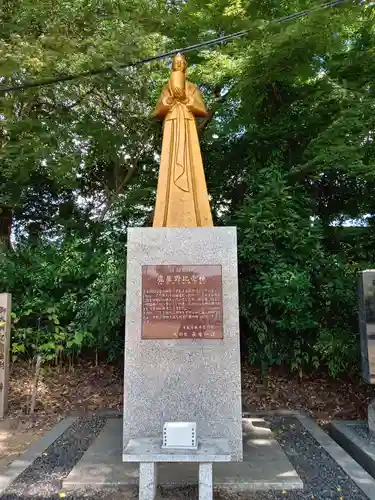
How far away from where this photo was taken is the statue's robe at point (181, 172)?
3.99m

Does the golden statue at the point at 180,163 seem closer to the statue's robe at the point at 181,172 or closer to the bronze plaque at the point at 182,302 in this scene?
the statue's robe at the point at 181,172

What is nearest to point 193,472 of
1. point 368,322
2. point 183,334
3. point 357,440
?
point 183,334

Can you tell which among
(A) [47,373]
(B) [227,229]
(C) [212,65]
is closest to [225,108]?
(C) [212,65]

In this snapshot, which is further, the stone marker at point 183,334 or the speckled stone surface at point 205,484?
the stone marker at point 183,334

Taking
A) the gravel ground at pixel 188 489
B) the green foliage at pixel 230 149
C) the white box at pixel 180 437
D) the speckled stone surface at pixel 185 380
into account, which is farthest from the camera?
the green foliage at pixel 230 149

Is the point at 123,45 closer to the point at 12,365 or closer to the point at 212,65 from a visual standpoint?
the point at 212,65

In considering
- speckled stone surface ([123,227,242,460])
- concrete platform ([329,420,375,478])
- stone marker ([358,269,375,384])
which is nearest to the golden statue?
speckled stone surface ([123,227,242,460])

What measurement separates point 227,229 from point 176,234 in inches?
19.1

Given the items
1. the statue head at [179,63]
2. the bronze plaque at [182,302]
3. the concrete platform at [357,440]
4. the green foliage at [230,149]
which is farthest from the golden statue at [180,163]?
the concrete platform at [357,440]

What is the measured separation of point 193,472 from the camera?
310 cm

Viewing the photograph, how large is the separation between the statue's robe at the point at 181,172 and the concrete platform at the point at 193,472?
7.19ft

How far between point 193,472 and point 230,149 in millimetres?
5910

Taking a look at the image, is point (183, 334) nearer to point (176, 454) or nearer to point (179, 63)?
point (176, 454)

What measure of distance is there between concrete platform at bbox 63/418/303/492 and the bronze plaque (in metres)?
1.07
